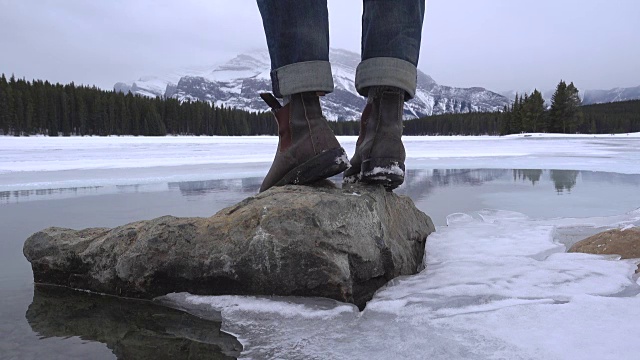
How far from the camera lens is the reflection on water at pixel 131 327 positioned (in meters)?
0.81

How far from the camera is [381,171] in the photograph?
1.42 meters

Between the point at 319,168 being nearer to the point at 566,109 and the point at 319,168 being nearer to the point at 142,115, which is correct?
the point at 566,109

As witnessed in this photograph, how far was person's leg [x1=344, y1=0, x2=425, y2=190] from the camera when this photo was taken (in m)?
1.38

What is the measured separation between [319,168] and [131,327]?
70cm

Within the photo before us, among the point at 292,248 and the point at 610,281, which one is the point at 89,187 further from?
the point at 610,281

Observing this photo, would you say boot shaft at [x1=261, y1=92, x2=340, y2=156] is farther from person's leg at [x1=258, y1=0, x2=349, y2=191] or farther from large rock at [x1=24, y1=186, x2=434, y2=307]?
large rock at [x1=24, y1=186, x2=434, y2=307]

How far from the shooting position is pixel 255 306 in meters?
1.00

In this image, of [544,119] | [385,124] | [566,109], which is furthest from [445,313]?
[544,119]

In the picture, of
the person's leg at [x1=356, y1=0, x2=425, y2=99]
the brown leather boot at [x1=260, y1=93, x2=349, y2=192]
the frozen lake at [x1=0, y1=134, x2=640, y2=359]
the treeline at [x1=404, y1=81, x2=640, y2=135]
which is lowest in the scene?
the frozen lake at [x1=0, y1=134, x2=640, y2=359]

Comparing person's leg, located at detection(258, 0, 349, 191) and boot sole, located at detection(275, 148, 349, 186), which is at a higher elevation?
person's leg, located at detection(258, 0, 349, 191)

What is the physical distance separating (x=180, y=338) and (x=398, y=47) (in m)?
1.05

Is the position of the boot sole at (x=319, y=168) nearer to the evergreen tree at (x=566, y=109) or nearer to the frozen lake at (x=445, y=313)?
the frozen lake at (x=445, y=313)

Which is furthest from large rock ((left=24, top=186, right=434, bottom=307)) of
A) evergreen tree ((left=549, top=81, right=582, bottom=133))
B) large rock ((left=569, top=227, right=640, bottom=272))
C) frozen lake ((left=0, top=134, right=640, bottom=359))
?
evergreen tree ((left=549, top=81, right=582, bottom=133))

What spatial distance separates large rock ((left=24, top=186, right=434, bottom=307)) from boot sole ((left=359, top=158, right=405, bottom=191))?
0.11 m
